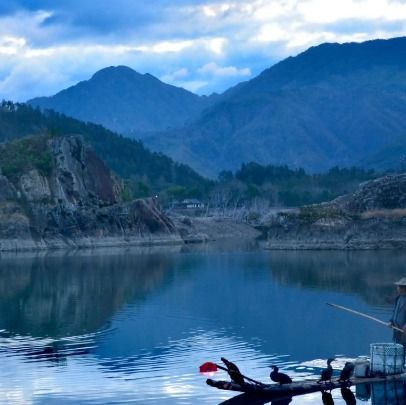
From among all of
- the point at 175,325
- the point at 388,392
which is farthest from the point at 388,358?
the point at 175,325

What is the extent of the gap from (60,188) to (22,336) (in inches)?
2912

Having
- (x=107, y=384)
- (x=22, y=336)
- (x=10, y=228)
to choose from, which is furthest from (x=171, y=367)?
(x=10, y=228)

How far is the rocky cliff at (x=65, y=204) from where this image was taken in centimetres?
10569

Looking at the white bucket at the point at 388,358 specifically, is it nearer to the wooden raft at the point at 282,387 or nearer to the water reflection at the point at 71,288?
the wooden raft at the point at 282,387

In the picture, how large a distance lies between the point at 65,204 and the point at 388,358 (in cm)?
8670

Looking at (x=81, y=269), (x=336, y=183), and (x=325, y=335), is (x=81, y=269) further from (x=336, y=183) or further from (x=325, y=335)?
(x=336, y=183)

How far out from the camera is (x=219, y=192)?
163m

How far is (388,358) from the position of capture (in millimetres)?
24969

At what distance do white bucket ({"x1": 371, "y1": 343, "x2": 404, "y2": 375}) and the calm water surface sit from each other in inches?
17.7

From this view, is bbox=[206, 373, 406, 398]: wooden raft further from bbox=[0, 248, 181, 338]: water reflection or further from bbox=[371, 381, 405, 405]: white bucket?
bbox=[0, 248, 181, 338]: water reflection

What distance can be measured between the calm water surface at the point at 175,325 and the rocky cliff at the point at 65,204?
29.4 meters

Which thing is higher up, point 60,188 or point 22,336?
point 60,188

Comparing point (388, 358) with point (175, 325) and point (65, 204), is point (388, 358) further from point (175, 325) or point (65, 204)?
point (65, 204)

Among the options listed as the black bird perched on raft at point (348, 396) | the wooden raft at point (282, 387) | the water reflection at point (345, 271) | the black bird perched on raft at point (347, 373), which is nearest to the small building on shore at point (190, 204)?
the water reflection at point (345, 271)
